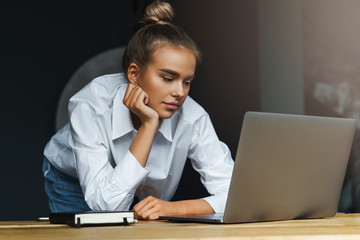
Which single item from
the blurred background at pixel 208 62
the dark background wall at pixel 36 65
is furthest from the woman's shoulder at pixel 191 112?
the dark background wall at pixel 36 65

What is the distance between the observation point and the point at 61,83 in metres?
4.28

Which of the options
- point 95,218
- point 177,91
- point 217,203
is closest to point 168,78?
point 177,91

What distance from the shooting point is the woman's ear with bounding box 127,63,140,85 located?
1.81m

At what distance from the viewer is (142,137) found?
1.55 metres

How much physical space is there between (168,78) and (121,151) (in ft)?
1.06

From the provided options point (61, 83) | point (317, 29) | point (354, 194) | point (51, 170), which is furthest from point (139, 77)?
point (61, 83)

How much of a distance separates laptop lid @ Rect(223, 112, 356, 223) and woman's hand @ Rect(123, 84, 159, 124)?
637 mm

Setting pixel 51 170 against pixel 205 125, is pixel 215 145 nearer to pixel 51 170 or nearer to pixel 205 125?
pixel 205 125

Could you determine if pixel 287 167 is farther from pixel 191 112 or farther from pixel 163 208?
pixel 191 112

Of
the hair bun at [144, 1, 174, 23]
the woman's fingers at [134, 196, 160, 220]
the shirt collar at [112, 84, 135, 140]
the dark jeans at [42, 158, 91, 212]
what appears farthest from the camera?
the dark jeans at [42, 158, 91, 212]

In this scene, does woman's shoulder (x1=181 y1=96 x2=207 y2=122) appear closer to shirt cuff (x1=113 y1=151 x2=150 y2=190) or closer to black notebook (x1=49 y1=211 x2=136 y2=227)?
shirt cuff (x1=113 y1=151 x2=150 y2=190)

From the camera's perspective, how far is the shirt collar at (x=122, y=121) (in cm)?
171

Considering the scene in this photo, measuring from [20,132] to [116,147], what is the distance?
8.71ft

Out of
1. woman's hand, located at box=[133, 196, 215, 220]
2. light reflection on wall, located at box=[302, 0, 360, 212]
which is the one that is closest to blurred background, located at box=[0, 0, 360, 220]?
light reflection on wall, located at box=[302, 0, 360, 212]
